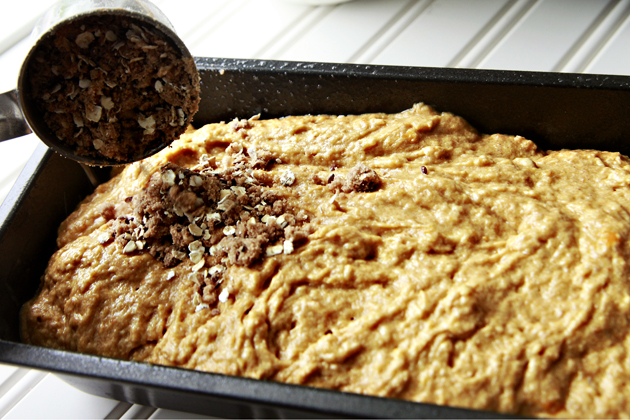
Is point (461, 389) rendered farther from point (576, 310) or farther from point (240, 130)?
point (240, 130)

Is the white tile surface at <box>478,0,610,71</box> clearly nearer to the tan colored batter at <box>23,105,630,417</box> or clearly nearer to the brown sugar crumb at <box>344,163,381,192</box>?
the tan colored batter at <box>23,105,630,417</box>

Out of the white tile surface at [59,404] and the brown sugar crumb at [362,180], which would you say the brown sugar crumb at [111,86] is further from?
the white tile surface at [59,404]

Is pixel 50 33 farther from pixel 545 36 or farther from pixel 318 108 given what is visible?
pixel 545 36

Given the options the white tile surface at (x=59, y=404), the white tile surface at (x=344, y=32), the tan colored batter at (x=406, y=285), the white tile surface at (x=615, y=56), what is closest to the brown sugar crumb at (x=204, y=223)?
the tan colored batter at (x=406, y=285)

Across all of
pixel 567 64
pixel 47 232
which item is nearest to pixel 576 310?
pixel 567 64

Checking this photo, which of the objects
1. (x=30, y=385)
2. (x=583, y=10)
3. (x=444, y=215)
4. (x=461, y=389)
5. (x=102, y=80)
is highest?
(x=102, y=80)

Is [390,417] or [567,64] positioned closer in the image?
[390,417]

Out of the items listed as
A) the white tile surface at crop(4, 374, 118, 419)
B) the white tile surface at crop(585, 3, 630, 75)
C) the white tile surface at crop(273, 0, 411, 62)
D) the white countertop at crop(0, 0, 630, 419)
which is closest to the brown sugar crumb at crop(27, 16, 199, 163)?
the white tile surface at crop(4, 374, 118, 419)
